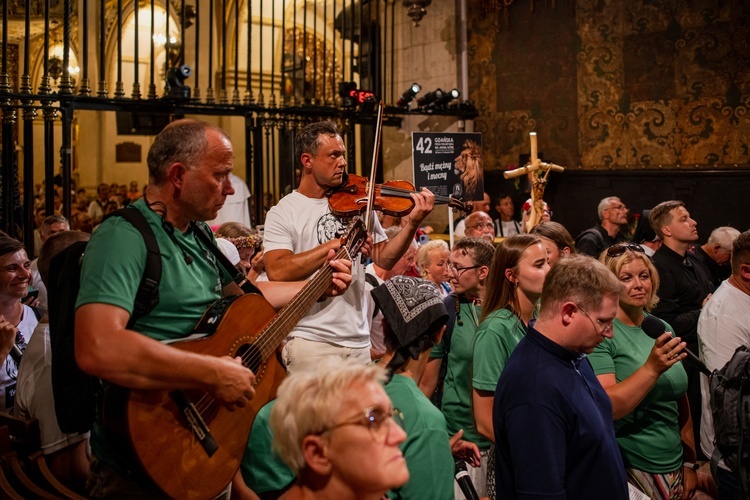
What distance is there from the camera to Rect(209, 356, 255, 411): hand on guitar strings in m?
1.94

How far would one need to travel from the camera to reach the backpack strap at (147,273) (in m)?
2.00

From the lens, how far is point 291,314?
242 centimetres

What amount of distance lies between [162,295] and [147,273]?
90 mm

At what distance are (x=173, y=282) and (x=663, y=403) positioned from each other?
213cm

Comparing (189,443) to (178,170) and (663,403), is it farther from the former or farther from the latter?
(663,403)

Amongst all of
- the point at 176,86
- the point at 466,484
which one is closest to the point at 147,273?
the point at 466,484

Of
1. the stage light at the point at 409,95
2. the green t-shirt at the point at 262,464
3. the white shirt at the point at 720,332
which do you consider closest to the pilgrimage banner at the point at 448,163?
the stage light at the point at 409,95

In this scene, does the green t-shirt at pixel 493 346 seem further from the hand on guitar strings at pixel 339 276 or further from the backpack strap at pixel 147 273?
the backpack strap at pixel 147 273

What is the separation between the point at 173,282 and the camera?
2.10 m

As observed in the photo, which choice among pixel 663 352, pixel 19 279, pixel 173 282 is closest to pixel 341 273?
pixel 173 282

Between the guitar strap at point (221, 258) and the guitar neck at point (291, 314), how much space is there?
11 cm

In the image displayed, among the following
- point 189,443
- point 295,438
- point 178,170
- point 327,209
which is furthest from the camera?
point 327,209

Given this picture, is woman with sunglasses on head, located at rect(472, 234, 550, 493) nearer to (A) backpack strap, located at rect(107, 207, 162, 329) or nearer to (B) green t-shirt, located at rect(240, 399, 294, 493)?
(B) green t-shirt, located at rect(240, 399, 294, 493)

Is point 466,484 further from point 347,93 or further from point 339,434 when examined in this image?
point 347,93
